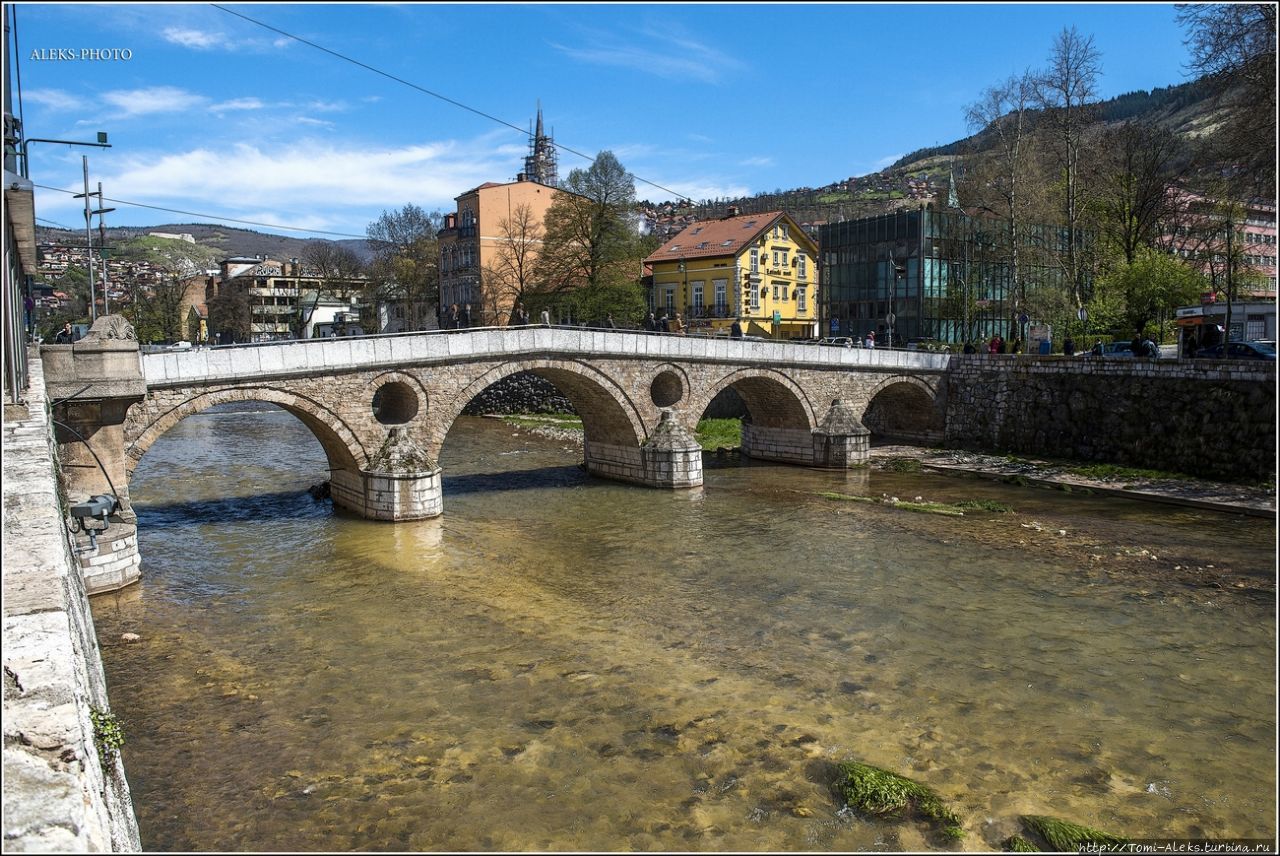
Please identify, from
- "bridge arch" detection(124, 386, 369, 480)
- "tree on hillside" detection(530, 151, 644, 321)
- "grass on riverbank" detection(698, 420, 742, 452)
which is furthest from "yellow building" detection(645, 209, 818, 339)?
"bridge arch" detection(124, 386, 369, 480)

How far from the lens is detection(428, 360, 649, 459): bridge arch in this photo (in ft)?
63.5

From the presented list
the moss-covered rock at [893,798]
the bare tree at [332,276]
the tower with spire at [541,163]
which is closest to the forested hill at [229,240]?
the tower with spire at [541,163]

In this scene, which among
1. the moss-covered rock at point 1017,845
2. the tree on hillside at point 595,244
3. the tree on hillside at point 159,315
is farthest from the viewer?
the tree on hillside at point 159,315

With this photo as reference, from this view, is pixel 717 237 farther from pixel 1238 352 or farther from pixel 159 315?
pixel 159 315

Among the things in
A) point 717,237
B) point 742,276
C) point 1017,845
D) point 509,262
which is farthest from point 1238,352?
point 509,262

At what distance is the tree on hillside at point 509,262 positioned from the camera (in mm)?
46803

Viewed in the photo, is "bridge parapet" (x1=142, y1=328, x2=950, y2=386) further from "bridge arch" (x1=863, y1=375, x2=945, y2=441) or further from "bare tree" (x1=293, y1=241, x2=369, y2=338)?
"bare tree" (x1=293, y1=241, x2=369, y2=338)

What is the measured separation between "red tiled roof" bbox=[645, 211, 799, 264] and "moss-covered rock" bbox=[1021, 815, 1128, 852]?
111ft

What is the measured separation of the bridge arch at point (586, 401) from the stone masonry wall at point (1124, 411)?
12.0m

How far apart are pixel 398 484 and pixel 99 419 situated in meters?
5.80

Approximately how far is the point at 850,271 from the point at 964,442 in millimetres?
14883

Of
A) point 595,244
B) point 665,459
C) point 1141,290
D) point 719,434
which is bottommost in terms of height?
point 719,434

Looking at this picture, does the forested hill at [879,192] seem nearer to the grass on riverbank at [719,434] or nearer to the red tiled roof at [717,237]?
the red tiled roof at [717,237]

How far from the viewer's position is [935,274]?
37.9 metres
